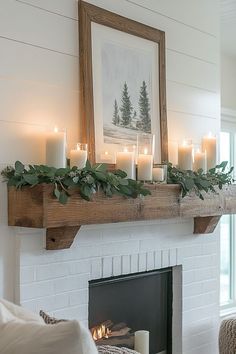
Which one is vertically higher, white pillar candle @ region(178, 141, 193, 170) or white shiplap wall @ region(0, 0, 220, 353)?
white shiplap wall @ region(0, 0, 220, 353)

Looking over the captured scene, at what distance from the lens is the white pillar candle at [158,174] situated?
2.88 m

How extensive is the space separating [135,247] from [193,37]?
4.70 ft

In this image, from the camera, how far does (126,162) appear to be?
2730 millimetres

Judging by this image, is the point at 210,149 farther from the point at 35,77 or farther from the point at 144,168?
the point at 35,77

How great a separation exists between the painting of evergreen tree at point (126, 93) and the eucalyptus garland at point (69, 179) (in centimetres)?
36

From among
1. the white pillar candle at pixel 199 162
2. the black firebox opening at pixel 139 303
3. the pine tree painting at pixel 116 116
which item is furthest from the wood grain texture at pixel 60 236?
the white pillar candle at pixel 199 162

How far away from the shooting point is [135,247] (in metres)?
3.05

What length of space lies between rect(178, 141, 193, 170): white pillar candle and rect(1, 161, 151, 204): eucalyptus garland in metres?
0.62

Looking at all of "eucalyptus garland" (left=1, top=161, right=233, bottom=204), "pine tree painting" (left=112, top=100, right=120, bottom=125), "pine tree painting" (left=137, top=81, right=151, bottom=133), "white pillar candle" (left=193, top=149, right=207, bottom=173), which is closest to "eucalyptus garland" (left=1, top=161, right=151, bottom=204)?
"eucalyptus garland" (left=1, top=161, right=233, bottom=204)

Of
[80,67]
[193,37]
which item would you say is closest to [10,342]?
[80,67]

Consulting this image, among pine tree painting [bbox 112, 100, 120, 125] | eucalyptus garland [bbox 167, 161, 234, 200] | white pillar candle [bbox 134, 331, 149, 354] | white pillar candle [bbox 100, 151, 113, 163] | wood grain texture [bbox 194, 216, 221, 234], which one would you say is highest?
pine tree painting [bbox 112, 100, 120, 125]

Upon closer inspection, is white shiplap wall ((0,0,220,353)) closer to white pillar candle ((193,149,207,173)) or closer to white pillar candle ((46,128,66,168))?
white pillar candle ((46,128,66,168))

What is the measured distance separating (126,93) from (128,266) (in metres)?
0.98

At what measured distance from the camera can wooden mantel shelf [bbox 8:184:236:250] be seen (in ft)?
7.57
